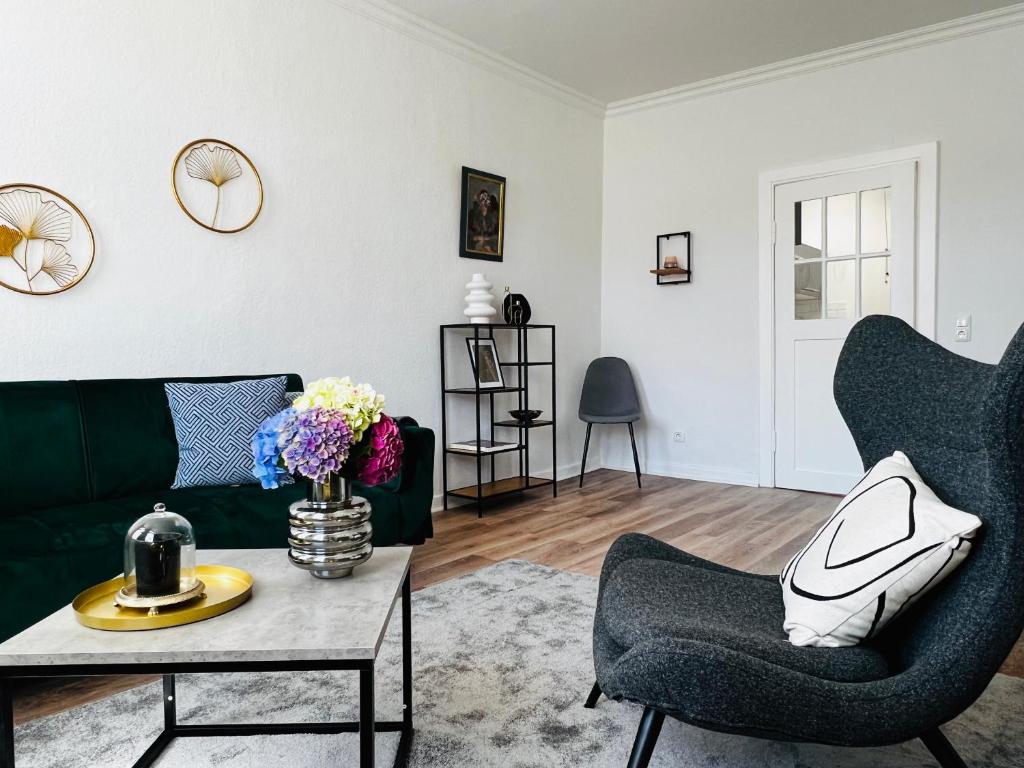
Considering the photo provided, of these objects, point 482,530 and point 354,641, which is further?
point 482,530

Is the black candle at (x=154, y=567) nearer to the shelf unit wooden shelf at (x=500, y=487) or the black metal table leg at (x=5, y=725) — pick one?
the black metal table leg at (x=5, y=725)

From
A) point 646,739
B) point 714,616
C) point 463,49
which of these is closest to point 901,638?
point 714,616

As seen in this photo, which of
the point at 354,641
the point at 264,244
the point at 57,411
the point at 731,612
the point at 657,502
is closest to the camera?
the point at 354,641

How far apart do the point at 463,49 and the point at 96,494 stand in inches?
125

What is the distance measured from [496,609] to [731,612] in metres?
1.20

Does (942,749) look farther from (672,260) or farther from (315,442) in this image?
(672,260)

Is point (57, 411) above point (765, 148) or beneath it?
beneath

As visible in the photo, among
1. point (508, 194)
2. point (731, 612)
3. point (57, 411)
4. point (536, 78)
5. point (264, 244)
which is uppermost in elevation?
point (536, 78)

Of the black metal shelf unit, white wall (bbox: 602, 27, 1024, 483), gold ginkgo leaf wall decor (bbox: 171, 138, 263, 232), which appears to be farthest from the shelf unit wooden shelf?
gold ginkgo leaf wall decor (bbox: 171, 138, 263, 232)

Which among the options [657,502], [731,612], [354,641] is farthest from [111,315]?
[657,502]

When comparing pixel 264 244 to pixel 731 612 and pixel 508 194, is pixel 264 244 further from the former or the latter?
pixel 731 612

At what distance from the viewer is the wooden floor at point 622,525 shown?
327cm

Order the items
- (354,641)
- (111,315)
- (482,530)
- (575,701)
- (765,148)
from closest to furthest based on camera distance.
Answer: (354,641), (575,701), (111,315), (482,530), (765,148)

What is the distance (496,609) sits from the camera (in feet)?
8.58
